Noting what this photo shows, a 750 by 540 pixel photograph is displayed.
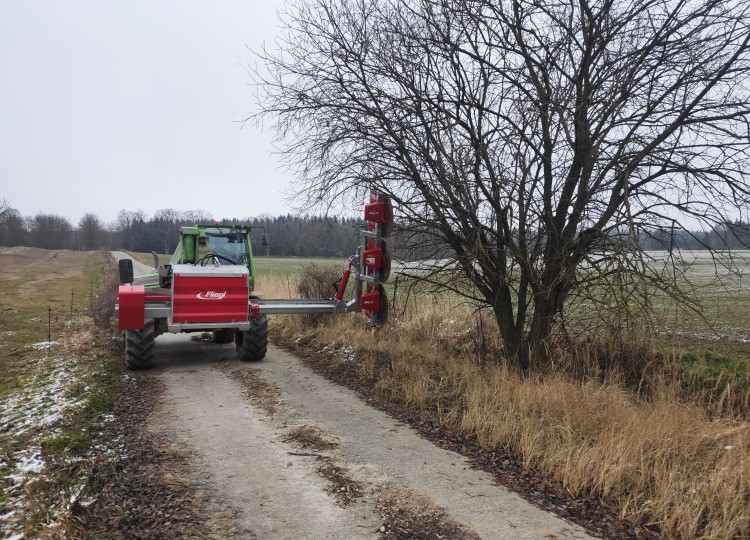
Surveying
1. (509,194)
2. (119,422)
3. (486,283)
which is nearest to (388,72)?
(509,194)

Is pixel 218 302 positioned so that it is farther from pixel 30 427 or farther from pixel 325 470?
pixel 325 470

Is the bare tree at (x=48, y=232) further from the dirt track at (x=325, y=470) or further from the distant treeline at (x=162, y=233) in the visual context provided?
the dirt track at (x=325, y=470)

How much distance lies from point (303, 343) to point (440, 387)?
4852 mm

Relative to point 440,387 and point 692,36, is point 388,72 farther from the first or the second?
point 440,387

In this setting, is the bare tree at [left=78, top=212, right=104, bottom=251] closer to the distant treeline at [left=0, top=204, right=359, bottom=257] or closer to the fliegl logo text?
the distant treeline at [left=0, top=204, right=359, bottom=257]

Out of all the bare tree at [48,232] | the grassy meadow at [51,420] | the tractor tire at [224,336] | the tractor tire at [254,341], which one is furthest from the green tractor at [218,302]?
the bare tree at [48,232]

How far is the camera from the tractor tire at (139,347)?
782 centimetres

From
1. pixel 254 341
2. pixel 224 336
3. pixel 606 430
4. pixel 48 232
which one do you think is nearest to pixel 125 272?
pixel 254 341

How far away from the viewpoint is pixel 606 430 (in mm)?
4414

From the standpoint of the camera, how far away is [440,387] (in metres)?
6.46

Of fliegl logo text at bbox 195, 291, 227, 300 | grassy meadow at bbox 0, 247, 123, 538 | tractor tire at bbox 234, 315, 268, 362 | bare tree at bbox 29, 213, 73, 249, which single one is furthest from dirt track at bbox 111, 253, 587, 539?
bare tree at bbox 29, 213, 73, 249

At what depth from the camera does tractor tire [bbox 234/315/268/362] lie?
8.65 m

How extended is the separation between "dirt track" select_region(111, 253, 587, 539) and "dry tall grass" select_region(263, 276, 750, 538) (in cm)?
53

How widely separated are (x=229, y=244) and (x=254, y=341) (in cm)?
257
